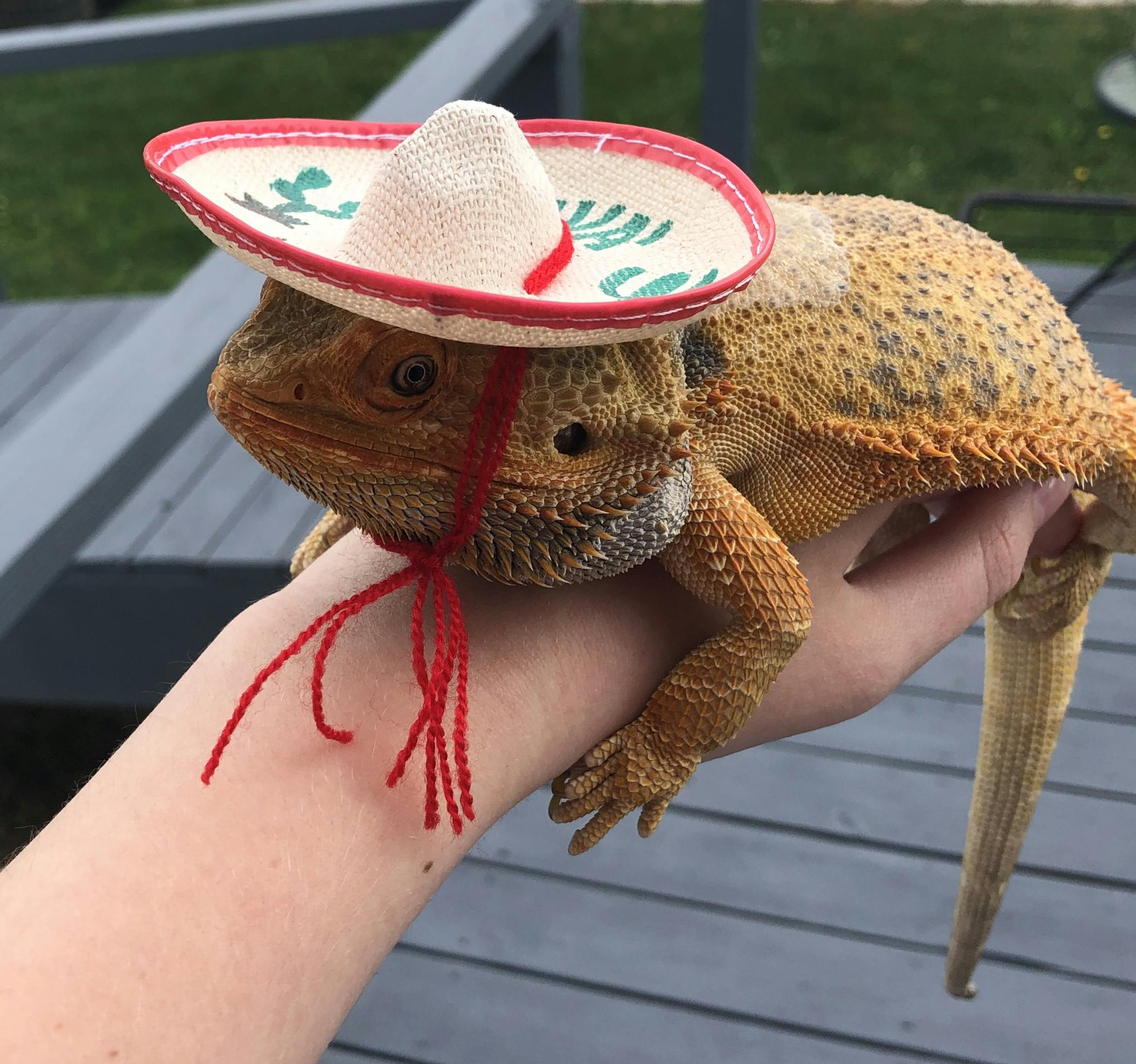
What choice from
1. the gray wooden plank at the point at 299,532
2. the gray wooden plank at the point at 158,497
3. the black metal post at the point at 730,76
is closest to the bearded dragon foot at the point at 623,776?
the gray wooden plank at the point at 299,532

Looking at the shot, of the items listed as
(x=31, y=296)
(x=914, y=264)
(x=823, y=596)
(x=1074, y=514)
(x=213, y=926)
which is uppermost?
(x=914, y=264)

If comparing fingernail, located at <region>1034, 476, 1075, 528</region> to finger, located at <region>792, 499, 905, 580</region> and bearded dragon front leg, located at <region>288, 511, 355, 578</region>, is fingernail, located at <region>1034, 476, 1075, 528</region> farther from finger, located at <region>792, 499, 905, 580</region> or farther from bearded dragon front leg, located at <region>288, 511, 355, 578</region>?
bearded dragon front leg, located at <region>288, 511, 355, 578</region>

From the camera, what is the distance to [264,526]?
3232 millimetres

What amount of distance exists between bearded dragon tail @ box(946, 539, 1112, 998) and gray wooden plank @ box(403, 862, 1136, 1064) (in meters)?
0.27

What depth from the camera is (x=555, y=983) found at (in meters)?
2.42

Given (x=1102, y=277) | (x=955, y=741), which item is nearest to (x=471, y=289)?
(x=955, y=741)

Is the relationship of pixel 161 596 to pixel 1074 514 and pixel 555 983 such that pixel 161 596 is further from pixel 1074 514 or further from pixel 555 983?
pixel 1074 514

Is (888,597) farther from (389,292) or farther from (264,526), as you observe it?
(264,526)

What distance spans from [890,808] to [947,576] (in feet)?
4.36

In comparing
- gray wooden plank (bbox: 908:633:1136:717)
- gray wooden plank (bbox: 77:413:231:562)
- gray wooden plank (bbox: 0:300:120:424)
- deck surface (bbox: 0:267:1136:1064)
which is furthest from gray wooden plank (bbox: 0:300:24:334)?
gray wooden plank (bbox: 908:633:1136:717)

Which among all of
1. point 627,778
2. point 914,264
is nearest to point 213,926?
Result: point 627,778

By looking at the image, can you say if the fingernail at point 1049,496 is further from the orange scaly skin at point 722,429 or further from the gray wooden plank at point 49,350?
the gray wooden plank at point 49,350

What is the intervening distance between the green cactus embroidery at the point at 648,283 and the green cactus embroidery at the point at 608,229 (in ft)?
0.21

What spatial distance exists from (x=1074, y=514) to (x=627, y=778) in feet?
3.16
